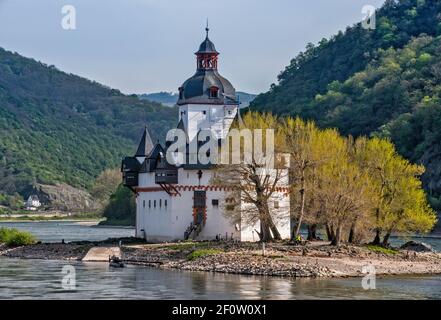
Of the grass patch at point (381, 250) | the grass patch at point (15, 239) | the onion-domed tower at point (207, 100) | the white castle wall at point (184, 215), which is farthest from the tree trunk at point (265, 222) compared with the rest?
the grass patch at point (15, 239)

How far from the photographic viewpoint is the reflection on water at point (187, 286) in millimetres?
62719

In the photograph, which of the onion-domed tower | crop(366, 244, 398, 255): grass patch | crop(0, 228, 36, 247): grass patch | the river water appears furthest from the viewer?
crop(0, 228, 36, 247): grass patch

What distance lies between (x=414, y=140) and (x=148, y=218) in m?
71.0

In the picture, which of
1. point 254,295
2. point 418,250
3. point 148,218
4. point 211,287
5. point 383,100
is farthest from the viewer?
point 383,100

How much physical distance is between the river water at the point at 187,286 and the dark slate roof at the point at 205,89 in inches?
1023

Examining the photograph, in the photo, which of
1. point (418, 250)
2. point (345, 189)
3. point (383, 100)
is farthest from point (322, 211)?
point (383, 100)

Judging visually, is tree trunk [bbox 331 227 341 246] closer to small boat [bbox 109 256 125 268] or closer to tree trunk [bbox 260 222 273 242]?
tree trunk [bbox 260 222 273 242]

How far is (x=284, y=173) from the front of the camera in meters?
92.9

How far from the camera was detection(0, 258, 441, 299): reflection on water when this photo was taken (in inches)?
2469

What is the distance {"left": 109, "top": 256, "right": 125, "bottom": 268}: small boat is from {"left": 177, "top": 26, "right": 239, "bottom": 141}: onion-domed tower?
61.8ft

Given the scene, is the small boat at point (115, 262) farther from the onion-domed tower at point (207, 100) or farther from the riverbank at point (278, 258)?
the onion-domed tower at point (207, 100)

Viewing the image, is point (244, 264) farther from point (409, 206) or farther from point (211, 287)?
point (409, 206)

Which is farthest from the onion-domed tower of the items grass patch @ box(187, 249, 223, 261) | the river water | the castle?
the river water
